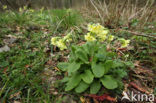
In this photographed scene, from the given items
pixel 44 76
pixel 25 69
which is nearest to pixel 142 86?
pixel 44 76

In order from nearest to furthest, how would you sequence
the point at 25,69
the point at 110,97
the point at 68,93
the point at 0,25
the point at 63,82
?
the point at 110,97, the point at 68,93, the point at 63,82, the point at 25,69, the point at 0,25

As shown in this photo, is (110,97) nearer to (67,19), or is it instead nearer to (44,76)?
(44,76)

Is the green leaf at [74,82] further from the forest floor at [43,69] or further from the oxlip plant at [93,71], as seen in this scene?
the forest floor at [43,69]

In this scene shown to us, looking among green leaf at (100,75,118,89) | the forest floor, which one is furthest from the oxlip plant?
the forest floor

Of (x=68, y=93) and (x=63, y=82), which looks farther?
(x=63, y=82)

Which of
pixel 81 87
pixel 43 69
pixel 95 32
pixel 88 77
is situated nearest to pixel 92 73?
pixel 88 77

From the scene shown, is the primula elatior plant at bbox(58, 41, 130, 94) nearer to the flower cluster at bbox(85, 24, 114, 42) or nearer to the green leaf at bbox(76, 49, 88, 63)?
the green leaf at bbox(76, 49, 88, 63)
